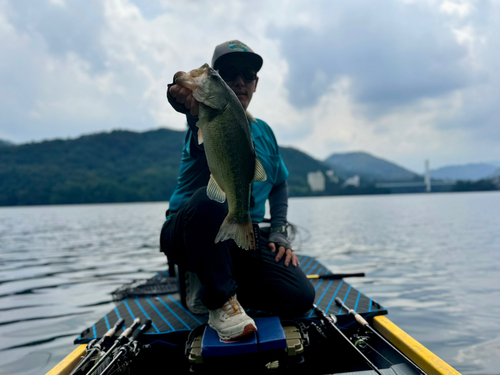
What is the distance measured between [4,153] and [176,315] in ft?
413

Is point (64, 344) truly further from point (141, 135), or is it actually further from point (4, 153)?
point (141, 135)

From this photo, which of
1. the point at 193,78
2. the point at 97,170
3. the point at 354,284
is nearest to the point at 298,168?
the point at 97,170

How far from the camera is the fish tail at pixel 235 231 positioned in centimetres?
256

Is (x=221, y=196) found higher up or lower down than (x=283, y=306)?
higher up

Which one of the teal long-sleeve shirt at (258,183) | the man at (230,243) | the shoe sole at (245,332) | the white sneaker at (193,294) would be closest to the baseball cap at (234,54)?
the man at (230,243)

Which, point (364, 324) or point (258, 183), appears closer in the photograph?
point (364, 324)

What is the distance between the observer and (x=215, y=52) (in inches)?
139

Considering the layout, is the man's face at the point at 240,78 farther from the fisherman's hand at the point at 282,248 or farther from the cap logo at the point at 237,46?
the fisherman's hand at the point at 282,248

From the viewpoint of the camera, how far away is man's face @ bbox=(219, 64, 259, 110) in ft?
11.5

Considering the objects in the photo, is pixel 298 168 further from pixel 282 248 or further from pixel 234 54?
pixel 234 54

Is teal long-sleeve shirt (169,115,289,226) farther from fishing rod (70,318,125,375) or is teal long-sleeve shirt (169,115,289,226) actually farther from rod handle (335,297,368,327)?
fishing rod (70,318,125,375)

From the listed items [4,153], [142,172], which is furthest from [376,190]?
[4,153]

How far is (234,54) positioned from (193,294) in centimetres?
256

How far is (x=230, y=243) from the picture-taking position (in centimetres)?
321
